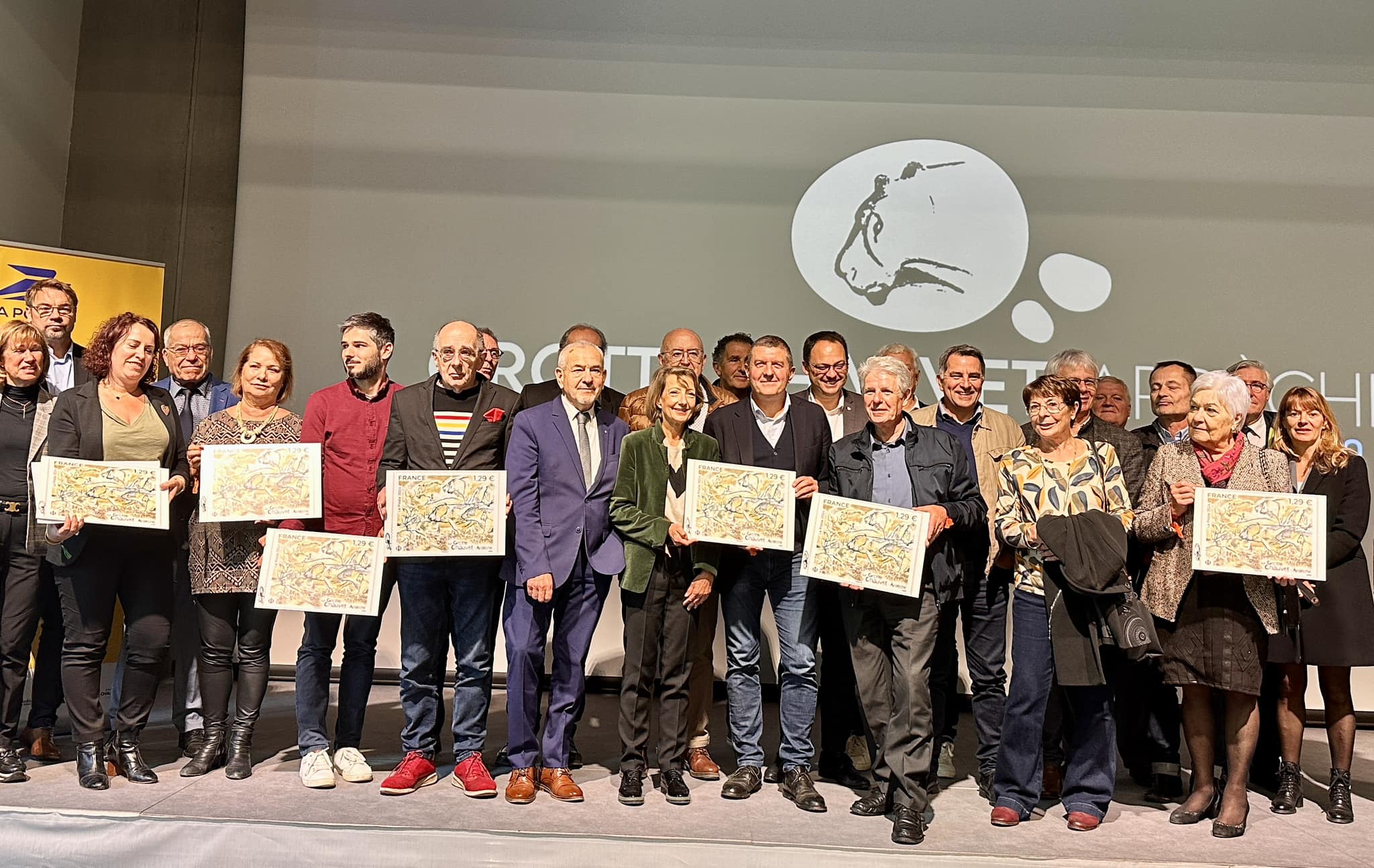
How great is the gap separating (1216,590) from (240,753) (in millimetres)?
3400

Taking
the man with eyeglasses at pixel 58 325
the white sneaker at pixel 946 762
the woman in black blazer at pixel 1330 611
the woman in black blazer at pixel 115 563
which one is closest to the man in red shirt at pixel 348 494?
the woman in black blazer at pixel 115 563

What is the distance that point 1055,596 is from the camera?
3.32 m

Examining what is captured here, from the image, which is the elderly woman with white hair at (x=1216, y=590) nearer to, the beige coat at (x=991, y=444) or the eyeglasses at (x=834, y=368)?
the beige coat at (x=991, y=444)

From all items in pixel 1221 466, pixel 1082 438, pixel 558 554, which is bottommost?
pixel 558 554

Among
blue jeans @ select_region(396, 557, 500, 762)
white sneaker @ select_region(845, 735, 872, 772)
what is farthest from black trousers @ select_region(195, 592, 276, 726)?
white sneaker @ select_region(845, 735, 872, 772)

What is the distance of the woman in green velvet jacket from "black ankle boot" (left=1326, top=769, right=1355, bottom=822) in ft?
7.44

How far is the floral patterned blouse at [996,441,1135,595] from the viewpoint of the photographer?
3316mm

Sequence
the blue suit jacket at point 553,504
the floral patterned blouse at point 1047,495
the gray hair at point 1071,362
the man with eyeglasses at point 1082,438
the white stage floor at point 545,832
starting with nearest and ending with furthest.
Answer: the white stage floor at point 545,832, the floral patterned blouse at point 1047,495, the blue suit jacket at point 553,504, the man with eyeglasses at point 1082,438, the gray hair at point 1071,362

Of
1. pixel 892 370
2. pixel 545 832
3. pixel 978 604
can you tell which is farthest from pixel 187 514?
pixel 978 604

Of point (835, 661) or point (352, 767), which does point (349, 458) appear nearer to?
point (352, 767)

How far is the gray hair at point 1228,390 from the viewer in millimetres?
3377

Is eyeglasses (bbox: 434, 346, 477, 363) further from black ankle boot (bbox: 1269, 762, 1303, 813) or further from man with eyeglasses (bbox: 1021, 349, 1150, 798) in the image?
black ankle boot (bbox: 1269, 762, 1303, 813)

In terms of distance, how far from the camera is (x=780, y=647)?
12.1 feet

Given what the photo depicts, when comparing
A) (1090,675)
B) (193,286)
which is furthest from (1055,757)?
(193,286)
